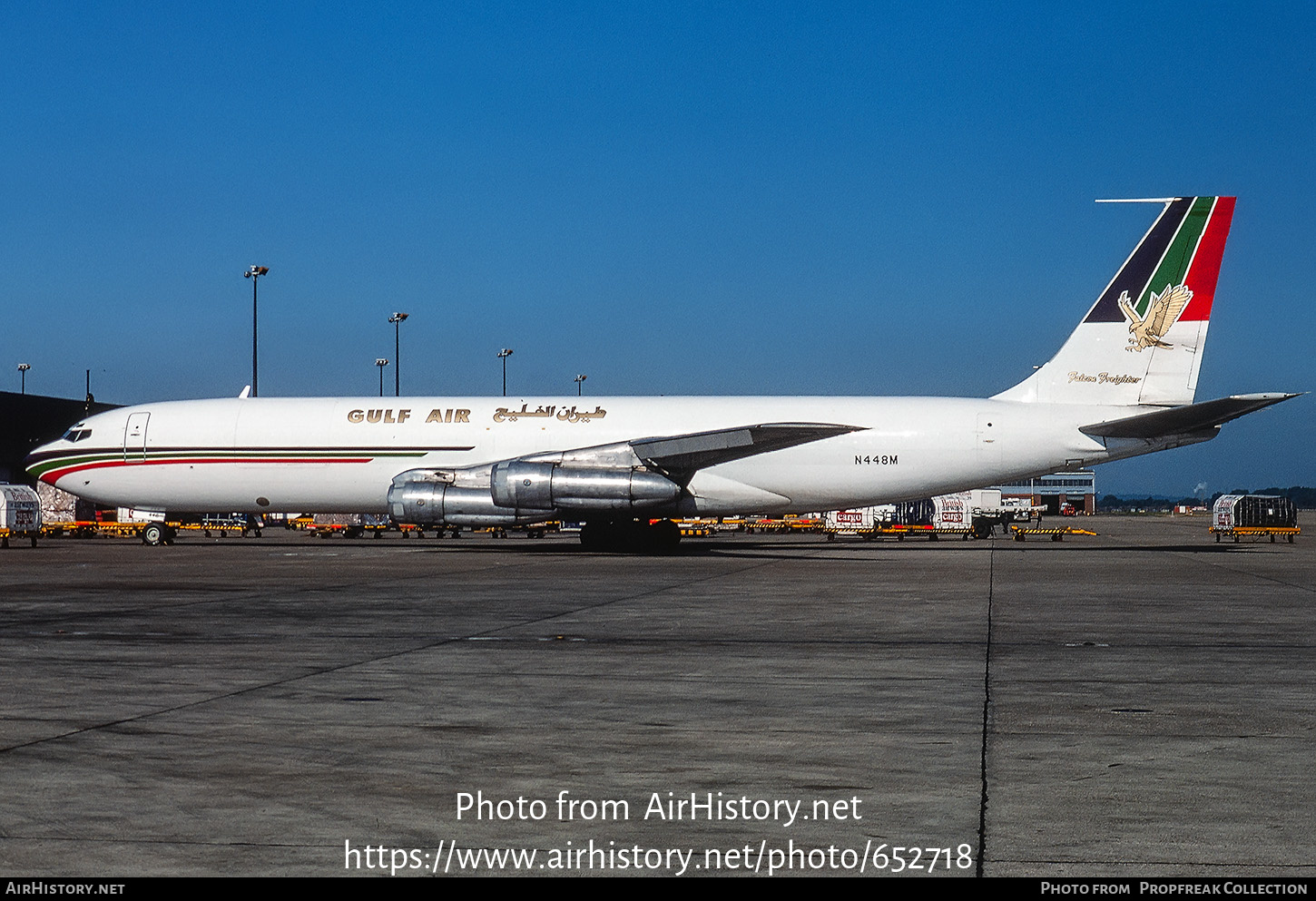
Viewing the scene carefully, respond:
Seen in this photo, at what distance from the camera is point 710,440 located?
32.6m

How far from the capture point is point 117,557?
32.4 metres

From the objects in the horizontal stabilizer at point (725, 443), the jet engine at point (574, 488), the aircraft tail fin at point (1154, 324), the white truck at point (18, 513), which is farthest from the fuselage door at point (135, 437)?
the aircraft tail fin at point (1154, 324)

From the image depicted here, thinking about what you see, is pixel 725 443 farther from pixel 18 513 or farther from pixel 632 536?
pixel 18 513

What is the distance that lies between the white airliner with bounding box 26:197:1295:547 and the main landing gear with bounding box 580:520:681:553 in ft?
0.23

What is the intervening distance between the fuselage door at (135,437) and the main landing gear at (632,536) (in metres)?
13.1

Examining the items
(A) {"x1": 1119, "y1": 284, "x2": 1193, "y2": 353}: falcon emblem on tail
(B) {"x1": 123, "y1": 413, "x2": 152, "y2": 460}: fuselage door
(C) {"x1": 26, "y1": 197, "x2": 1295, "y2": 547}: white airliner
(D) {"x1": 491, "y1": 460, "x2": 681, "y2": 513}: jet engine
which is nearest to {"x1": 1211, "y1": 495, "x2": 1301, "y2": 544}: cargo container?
(A) {"x1": 1119, "y1": 284, "x2": 1193, "y2": 353}: falcon emblem on tail

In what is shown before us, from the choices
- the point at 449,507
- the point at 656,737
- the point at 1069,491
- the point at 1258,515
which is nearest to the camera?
the point at 656,737

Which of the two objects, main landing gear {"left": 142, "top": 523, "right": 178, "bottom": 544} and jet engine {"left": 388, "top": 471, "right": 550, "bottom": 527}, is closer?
jet engine {"left": 388, "top": 471, "right": 550, "bottom": 527}

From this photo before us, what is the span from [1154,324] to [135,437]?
28.4 meters

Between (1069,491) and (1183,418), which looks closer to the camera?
(1183,418)

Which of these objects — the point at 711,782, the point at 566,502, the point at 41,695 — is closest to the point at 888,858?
the point at 711,782

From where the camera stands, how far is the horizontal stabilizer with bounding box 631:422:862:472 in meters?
32.0

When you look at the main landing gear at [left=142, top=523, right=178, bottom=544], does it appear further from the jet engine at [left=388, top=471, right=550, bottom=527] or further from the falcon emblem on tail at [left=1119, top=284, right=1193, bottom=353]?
the falcon emblem on tail at [left=1119, top=284, right=1193, bottom=353]

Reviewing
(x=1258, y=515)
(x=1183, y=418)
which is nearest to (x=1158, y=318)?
(x=1183, y=418)
